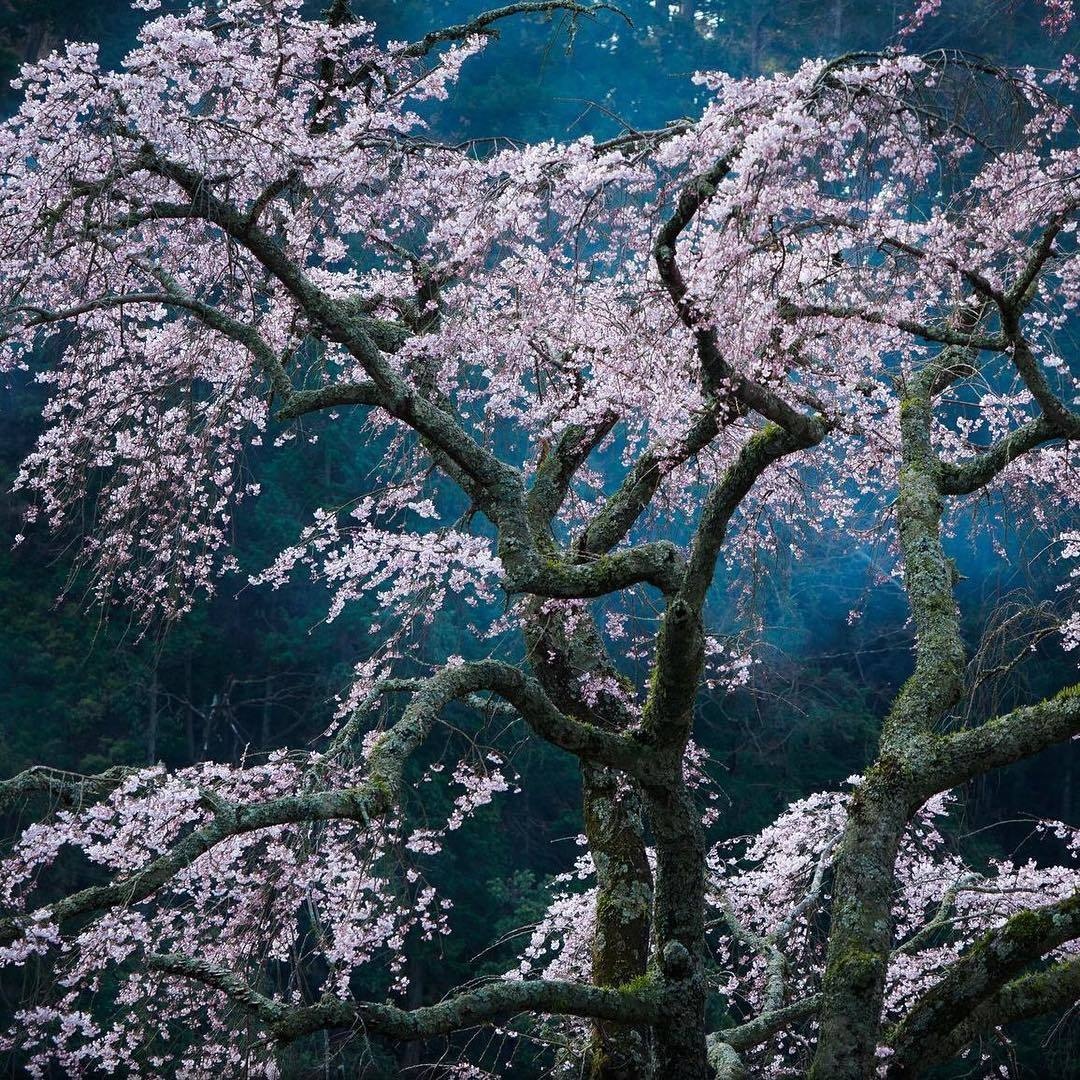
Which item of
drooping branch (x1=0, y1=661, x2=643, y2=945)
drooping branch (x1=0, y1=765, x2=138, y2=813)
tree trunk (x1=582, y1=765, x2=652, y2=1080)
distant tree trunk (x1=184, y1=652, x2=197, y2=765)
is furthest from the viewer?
distant tree trunk (x1=184, y1=652, x2=197, y2=765)

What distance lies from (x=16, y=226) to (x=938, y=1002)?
3.17 metres

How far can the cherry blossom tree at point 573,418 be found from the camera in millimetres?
2496

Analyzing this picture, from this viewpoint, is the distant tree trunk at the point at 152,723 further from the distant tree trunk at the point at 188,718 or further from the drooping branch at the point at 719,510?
the drooping branch at the point at 719,510

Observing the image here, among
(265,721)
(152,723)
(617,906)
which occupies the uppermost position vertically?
(265,721)

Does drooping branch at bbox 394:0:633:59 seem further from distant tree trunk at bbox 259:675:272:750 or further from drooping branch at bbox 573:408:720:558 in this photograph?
distant tree trunk at bbox 259:675:272:750

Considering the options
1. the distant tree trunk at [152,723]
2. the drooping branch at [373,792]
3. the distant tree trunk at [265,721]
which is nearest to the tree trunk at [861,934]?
the drooping branch at [373,792]

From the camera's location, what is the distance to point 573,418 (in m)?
4.00

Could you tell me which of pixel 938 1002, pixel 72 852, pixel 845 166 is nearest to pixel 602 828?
pixel 938 1002

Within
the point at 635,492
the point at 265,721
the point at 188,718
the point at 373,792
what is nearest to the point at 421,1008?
the point at 373,792

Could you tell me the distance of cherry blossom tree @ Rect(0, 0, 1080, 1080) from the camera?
2496mm

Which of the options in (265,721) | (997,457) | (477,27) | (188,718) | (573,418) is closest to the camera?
(997,457)

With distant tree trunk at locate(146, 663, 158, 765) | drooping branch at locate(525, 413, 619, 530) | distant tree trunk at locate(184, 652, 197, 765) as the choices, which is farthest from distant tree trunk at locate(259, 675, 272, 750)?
drooping branch at locate(525, 413, 619, 530)

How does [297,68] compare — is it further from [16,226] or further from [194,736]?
[194,736]

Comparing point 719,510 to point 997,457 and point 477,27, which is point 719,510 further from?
point 477,27
